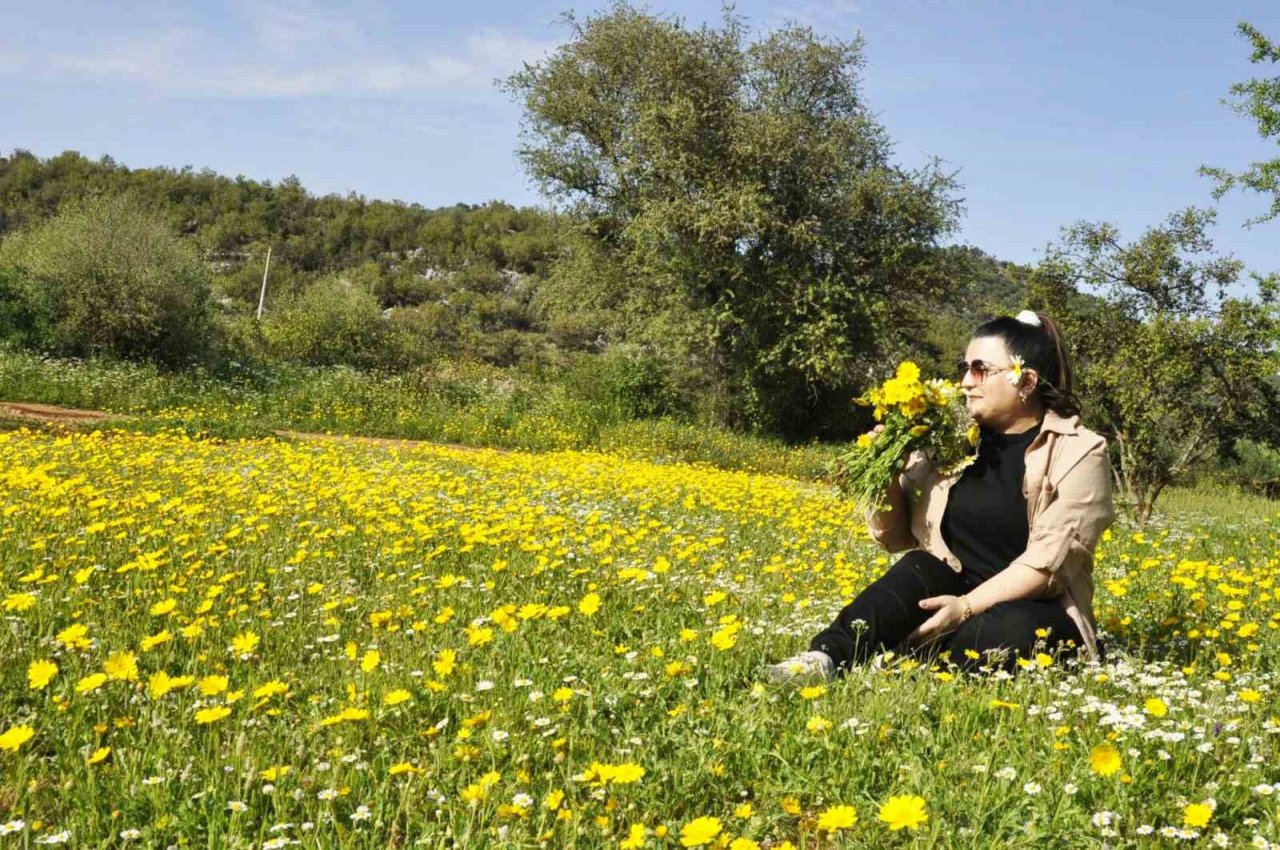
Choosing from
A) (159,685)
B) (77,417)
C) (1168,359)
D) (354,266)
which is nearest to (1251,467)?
(1168,359)

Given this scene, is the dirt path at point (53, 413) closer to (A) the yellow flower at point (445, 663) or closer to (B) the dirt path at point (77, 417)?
(B) the dirt path at point (77, 417)

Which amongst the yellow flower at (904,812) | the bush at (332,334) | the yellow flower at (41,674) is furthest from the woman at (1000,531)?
the bush at (332,334)

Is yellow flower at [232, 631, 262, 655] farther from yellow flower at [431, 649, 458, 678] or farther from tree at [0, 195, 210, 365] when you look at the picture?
tree at [0, 195, 210, 365]

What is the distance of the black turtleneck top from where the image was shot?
11.1ft

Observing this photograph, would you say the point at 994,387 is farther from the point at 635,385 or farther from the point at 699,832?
the point at 635,385

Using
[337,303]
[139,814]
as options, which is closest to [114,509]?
[139,814]

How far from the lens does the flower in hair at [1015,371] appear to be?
128 inches

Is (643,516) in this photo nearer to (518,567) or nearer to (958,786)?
(518,567)

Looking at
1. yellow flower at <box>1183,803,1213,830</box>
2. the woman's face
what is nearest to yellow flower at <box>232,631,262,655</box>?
yellow flower at <box>1183,803,1213,830</box>

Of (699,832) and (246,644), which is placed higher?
(699,832)

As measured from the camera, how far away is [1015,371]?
326 centimetres

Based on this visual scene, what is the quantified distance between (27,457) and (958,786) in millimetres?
7760

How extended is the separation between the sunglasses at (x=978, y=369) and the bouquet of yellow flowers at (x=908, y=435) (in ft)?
0.28

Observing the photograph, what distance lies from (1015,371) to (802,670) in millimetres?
1397
